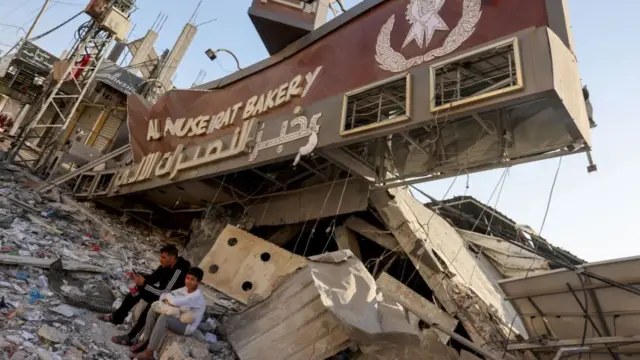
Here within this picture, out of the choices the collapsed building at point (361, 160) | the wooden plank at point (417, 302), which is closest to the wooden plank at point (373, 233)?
the collapsed building at point (361, 160)

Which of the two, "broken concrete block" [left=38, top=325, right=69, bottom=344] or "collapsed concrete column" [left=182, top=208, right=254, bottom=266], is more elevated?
"collapsed concrete column" [left=182, top=208, right=254, bottom=266]

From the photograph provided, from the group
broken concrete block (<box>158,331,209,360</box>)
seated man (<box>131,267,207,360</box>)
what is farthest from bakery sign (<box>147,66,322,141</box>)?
broken concrete block (<box>158,331,209,360</box>)

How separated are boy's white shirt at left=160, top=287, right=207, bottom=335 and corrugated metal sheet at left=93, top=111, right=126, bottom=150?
17273 millimetres

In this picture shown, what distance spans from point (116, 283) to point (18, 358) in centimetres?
304

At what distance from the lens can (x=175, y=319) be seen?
4.73 m

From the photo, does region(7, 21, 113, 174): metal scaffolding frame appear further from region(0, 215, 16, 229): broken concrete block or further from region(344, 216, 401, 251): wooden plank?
region(344, 216, 401, 251): wooden plank

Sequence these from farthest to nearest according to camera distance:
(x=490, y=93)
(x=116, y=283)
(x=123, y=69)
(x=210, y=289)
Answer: (x=123, y=69) → (x=210, y=289) → (x=116, y=283) → (x=490, y=93)

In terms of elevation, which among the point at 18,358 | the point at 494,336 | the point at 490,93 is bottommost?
the point at 18,358

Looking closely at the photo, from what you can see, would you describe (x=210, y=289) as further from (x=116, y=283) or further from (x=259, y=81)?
(x=259, y=81)

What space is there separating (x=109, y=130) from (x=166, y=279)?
17.1 metres

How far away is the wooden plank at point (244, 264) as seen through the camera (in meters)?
8.12

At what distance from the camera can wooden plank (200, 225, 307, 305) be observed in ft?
26.7

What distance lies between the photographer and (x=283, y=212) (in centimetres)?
953

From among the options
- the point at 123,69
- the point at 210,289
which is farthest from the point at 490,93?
the point at 123,69
